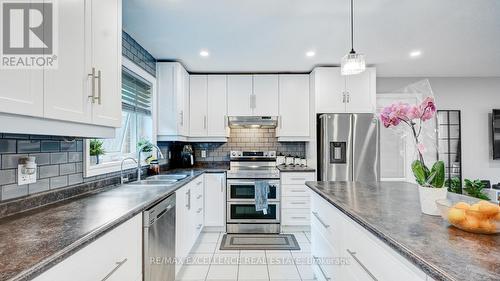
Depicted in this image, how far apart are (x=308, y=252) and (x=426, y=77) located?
3.53 m

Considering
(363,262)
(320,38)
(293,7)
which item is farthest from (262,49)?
(363,262)

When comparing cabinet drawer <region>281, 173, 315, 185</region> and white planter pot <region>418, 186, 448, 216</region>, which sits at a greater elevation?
white planter pot <region>418, 186, 448, 216</region>

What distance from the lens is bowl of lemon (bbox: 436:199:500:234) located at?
1062 mm

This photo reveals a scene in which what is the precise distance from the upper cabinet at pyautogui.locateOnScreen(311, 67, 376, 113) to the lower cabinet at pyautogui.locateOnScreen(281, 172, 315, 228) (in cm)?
105

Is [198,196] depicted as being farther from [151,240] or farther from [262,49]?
[262,49]

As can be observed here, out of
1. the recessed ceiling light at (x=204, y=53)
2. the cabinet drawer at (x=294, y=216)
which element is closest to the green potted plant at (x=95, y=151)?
the recessed ceiling light at (x=204, y=53)

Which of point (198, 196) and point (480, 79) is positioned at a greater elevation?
point (480, 79)

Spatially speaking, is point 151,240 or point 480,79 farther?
point 480,79

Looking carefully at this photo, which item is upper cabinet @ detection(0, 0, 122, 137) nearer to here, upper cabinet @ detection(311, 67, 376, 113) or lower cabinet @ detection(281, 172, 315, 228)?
lower cabinet @ detection(281, 172, 315, 228)

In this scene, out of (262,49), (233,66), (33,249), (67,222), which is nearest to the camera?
(33,249)

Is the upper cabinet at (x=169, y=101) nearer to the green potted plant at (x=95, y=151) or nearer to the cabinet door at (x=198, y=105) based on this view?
the cabinet door at (x=198, y=105)

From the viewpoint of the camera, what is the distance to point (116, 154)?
9.29 ft

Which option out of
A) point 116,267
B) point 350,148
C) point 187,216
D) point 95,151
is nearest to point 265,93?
point 350,148

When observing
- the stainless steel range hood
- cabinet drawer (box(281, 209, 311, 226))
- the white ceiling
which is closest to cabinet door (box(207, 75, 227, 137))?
the stainless steel range hood
